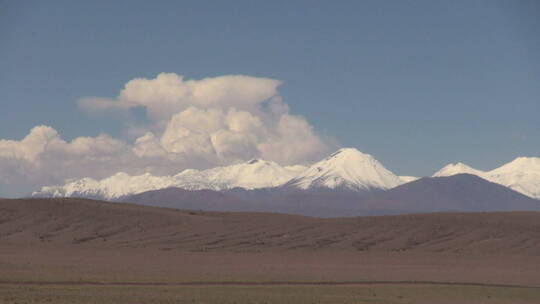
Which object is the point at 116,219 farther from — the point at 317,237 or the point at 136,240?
the point at 317,237

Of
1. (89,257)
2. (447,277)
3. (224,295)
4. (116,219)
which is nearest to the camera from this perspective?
(224,295)

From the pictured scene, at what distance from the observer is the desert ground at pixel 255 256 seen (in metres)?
48.5

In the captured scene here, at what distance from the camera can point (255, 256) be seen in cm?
7819

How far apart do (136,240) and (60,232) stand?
33.8 feet

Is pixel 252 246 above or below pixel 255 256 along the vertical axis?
above

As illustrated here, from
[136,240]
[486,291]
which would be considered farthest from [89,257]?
[486,291]

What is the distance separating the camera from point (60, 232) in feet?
317

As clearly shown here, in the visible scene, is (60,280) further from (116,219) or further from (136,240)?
(116,219)

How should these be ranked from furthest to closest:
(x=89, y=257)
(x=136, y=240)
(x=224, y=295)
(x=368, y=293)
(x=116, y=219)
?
(x=116, y=219) < (x=136, y=240) < (x=89, y=257) < (x=368, y=293) < (x=224, y=295)

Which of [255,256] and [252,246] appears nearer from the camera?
[255,256]

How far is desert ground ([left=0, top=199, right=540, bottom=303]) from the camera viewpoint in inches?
1908

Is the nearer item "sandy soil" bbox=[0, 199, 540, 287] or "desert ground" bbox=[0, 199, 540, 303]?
"desert ground" bbox=[0, 199, 540, 303]

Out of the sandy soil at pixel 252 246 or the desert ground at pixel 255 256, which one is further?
the sandy soil at pixel 252 246

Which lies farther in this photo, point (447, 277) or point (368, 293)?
point (447, 277)
